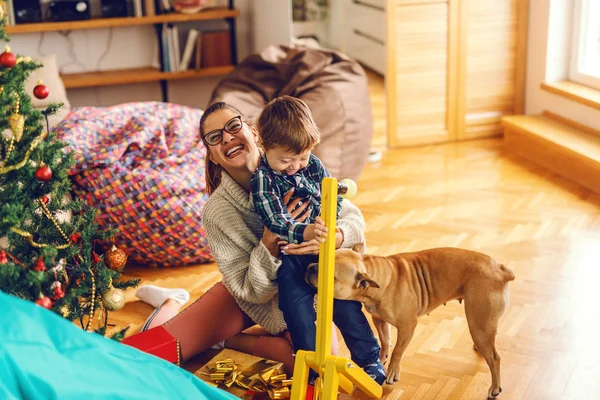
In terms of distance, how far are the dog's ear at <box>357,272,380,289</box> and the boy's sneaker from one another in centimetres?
29

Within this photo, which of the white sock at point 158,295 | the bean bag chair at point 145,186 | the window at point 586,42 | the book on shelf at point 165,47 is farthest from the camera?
the book on shelf at point 165,47

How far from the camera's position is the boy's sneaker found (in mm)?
2342

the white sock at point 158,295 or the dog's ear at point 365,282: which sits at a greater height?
the dog's ear at point 365,282

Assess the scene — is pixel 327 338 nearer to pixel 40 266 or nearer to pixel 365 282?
pixel 365 282

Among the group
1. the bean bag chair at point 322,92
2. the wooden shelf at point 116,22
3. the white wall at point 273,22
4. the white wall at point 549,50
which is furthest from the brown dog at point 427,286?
the wooden shelf at point 116,22

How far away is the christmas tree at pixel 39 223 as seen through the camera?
187 cm

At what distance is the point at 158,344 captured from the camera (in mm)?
2527

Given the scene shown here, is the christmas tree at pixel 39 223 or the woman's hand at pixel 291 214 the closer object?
the christmas tree at pixel 39 223

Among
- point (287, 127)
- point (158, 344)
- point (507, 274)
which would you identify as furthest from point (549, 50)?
point (158, 344)

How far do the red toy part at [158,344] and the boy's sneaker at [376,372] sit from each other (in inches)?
24.5

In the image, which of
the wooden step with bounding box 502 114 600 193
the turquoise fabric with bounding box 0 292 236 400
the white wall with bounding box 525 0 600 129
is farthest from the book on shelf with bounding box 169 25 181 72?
the turquoise fabric with bounding box 0 292 236 400

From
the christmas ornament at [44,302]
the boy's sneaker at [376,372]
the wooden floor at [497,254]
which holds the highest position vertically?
the christmas ornament at [44,302]

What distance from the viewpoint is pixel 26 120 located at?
1.93m

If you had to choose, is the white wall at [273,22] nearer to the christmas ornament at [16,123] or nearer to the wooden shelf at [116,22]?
the wooden shelf at [116,22]
